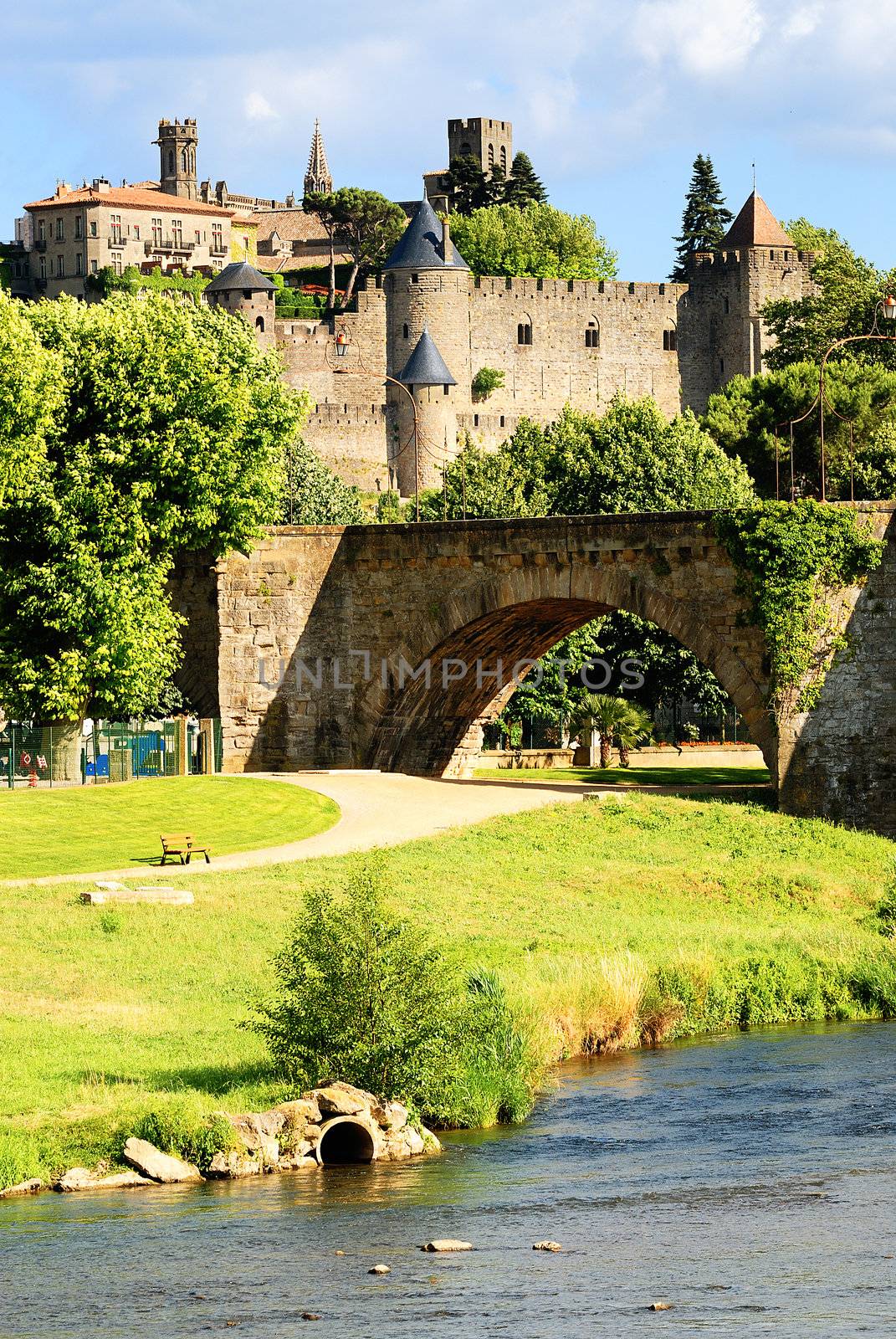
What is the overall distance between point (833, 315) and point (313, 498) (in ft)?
125

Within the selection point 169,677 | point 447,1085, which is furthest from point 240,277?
point 447,1085

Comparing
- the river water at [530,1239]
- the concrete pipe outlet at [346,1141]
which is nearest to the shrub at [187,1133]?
the river water at [530,1239]

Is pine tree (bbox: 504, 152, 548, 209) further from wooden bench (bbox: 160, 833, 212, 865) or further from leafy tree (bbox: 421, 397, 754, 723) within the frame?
wooden bench (bbox: 160, 833, 212, 865)

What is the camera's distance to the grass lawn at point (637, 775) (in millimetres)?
49812

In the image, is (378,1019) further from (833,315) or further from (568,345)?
(568,345)

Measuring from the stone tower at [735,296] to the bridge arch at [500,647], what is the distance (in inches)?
3088

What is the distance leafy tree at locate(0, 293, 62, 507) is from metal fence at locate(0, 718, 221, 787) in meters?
4.78

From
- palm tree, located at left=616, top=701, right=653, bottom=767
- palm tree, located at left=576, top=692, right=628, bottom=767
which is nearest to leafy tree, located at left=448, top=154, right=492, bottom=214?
palm tree, located at left=616, top=701, right=653, bottom=767

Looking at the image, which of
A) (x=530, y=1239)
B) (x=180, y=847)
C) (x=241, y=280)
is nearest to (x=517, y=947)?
(x=180, y=847)

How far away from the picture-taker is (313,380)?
119 meters

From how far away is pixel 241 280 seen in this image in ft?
409

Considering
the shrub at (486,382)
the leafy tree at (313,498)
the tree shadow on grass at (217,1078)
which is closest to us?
the tree shadow on grass at (217,1078)

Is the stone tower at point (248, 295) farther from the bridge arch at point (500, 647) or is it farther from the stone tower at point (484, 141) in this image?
the bridge arch at point (500, 647)

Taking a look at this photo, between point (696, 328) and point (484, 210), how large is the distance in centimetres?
1767
